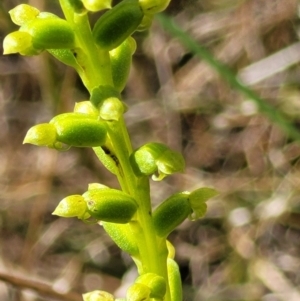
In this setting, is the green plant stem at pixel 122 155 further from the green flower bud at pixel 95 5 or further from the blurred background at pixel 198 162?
the blurred background at pixel 198 162

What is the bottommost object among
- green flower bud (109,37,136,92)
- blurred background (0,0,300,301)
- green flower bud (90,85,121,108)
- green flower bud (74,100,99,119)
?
blurred background (0,0,300,301)

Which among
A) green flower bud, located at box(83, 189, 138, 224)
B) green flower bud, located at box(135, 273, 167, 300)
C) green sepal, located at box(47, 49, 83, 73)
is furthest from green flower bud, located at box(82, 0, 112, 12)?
green flower bud, located at box(135, 273, 167, 300)

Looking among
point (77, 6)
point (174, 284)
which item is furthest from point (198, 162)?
point (77, 6)

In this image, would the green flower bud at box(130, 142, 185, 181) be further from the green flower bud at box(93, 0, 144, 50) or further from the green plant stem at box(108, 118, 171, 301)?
the green flower bud at box(93, 0, 144, 50)

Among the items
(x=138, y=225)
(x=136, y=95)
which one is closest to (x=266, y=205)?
(x=136, y=95)

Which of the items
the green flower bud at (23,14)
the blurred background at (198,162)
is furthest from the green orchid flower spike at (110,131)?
the blurred background at (198,162)

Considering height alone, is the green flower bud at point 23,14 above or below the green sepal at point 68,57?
above
